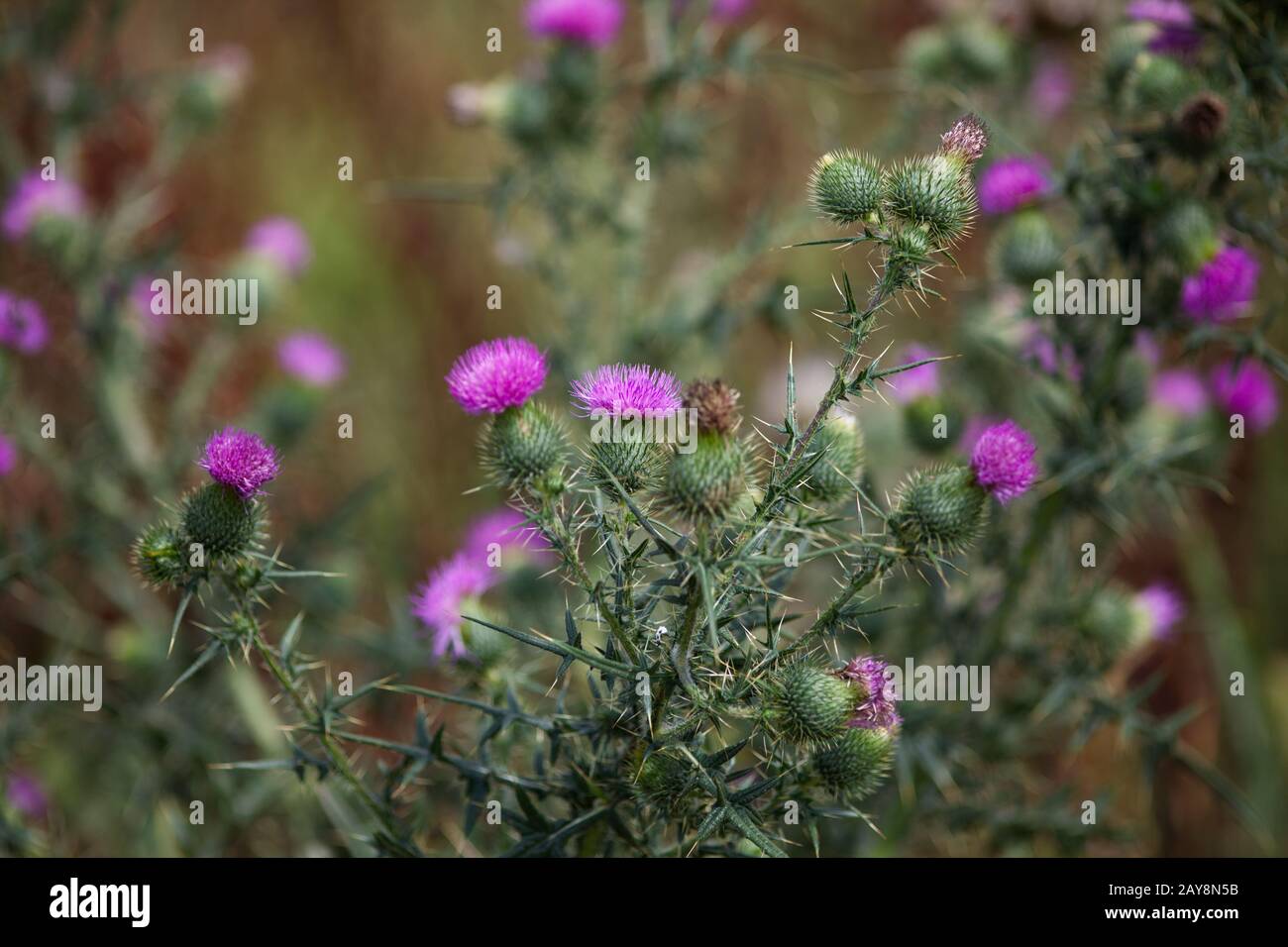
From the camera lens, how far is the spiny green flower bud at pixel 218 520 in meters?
2.31

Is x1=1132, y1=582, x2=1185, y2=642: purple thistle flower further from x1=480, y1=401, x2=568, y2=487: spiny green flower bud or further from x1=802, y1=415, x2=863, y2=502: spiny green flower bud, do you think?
x1=480, y1=401, x2=568, y2=487: spiny green flower bud

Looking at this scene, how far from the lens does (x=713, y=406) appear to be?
2.17 metres

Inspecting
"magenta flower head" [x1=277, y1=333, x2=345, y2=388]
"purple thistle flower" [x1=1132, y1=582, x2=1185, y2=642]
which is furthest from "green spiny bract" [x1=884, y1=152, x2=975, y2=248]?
"magenta flower head" [x1=277, y1=333, x2=345, y2=388]

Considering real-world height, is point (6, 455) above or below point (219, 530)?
above

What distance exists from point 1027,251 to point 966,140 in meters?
1.36

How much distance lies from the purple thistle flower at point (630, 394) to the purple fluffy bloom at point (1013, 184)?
6.01 feet

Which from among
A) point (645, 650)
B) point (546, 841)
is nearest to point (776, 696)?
point (645, 650)

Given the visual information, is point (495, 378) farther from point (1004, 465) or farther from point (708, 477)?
point (1004, 465)

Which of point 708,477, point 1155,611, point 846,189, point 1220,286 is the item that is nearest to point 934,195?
point 846,189

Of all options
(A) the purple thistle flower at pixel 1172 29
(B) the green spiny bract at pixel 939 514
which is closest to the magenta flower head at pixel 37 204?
(B) the green spiny bract at pixel 939 514

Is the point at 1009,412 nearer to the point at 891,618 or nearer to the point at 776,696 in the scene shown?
the point at 891,618

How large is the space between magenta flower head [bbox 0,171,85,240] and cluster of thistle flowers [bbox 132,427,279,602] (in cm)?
249

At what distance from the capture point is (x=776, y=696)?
2193mm
